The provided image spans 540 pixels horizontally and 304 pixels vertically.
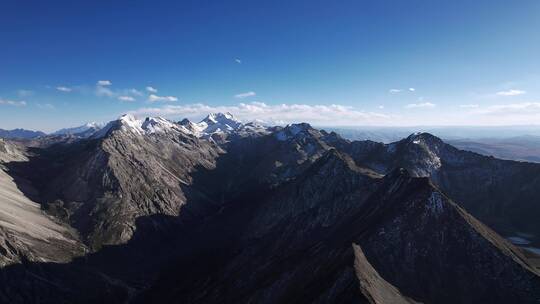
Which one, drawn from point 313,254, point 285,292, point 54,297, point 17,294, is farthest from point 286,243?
point 17,294

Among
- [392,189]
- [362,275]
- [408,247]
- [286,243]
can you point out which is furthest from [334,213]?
[362,275]

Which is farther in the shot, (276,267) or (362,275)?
(276,267)

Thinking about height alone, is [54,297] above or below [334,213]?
below

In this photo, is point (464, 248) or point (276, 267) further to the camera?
point (276, 267)

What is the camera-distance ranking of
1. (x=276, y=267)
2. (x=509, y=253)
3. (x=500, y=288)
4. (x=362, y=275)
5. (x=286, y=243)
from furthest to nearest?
(x=286, y=243) < (x=276, y=267) < (x=509, y=253) < (x=500, y=288) < (x=362, y=275)

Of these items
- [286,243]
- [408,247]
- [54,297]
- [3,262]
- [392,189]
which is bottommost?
[54,297]

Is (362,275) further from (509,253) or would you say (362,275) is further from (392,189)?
(392,189)

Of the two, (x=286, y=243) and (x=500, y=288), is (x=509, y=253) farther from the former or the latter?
(x=286, y=243)

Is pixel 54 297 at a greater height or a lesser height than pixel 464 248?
lesser

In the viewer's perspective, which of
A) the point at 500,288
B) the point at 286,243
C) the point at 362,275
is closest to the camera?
the point at 362,275
